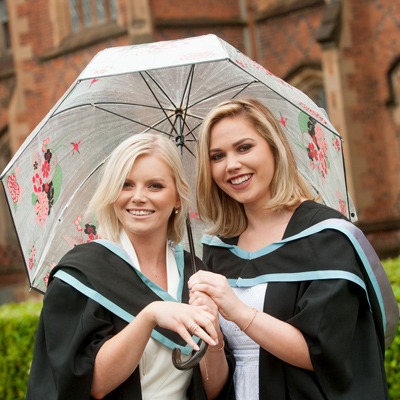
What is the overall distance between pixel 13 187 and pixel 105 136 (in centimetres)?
52

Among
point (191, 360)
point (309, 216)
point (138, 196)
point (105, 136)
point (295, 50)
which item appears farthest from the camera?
point (295, 50)

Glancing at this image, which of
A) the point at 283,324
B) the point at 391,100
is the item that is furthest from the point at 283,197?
the point at 391,100

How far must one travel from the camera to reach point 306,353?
88.8 inches

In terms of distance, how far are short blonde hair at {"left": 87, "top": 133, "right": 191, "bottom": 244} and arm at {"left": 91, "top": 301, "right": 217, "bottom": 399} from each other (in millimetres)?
524

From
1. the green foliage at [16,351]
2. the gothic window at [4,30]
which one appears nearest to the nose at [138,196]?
the green foliage at [16,351]

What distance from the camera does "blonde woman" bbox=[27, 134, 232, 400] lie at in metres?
2.14

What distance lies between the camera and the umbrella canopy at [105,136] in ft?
9.23

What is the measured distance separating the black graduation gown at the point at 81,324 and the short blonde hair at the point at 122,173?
168 mm

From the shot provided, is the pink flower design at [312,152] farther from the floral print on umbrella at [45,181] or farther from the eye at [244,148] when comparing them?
the floral print on umbrella at [45,181]

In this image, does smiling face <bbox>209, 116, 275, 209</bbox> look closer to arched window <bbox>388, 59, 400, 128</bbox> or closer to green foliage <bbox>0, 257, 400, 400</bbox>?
green foliage <bbox>0, 257, 400, 400</bbox>

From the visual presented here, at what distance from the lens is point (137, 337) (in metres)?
2.11

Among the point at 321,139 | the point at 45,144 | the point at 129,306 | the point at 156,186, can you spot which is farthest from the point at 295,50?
the point at 129,306

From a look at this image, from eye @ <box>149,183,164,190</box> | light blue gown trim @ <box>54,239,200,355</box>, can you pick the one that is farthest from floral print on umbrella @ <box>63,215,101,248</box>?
eye @ <box>149,183,164,190</box>

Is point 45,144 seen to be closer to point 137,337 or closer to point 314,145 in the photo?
point 137,337
